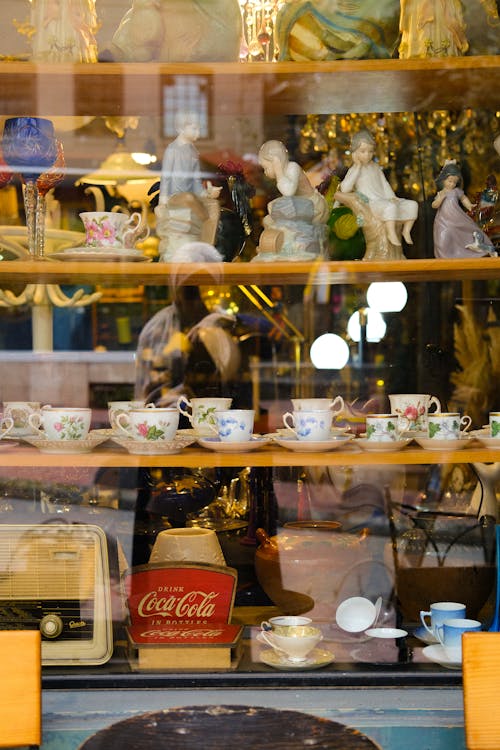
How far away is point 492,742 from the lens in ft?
5.55

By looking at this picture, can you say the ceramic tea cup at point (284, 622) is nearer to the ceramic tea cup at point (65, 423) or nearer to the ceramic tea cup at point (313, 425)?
the ceramic tea cup at point (313, 425)

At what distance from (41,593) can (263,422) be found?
1.97 feet

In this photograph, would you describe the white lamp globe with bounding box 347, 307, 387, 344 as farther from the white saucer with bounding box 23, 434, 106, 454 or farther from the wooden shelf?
the white saucer with bounding box 23, 434, 106, 454

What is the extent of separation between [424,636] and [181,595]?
497 millimetres

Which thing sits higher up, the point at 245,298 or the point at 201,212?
the point at 201,212

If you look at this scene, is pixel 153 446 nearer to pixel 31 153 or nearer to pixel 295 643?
pixel 295 643

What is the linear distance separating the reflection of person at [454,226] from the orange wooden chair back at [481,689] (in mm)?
775

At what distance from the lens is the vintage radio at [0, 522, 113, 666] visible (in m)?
1.97

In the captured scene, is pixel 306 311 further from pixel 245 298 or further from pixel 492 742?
pixel 492 742

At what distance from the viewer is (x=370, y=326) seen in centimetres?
237

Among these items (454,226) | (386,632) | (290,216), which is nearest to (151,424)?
(290,216)

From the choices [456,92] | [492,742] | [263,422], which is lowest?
[492,742]

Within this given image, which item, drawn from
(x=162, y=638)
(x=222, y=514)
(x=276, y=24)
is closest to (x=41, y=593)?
(x=162, y=638)

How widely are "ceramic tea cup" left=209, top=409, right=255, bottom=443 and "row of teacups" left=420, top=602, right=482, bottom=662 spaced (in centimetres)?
51
